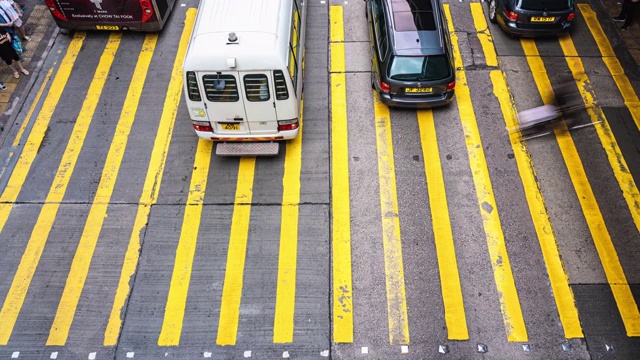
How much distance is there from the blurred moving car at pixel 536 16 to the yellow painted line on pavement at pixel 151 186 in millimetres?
8694

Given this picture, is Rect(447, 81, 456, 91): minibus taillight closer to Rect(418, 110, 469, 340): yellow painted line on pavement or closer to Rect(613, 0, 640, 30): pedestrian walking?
Rect(418, 110, 469, 340): yellow painted line on pavement

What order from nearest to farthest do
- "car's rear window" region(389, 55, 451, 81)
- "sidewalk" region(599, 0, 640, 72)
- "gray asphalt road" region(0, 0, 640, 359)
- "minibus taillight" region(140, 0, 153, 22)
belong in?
"gray asphalt road" region(0, 0, 640, 359)
"car's rear window" region(389, 55, 451, 81)
"minibus taillight" region(140, 0, 153, 22)
"sidewalk" region(599, 0, 640, 72)

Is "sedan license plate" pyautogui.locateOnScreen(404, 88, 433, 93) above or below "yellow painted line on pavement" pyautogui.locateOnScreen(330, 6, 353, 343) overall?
above

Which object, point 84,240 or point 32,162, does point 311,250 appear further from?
point 32,162

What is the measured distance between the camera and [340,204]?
10.0 metres

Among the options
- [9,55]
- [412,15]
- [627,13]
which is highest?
[412,15]

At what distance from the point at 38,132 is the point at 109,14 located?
12.3 feet

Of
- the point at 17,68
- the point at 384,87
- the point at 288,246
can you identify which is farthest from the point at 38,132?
the point at 384,87

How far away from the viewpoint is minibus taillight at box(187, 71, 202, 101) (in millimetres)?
9214

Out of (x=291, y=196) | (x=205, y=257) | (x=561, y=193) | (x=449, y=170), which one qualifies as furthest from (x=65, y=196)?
(x=561, y=193)

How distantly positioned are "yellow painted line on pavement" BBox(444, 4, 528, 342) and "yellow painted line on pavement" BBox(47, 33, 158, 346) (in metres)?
7.69

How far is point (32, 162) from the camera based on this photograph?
35.7 ft

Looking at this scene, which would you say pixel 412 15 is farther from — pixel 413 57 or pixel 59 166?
pixel 59 166

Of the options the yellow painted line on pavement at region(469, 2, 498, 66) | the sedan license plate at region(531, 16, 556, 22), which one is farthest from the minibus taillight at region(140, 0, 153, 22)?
the sedan license plate at region(531, 16, 556, 22)
